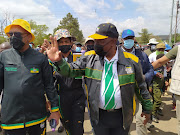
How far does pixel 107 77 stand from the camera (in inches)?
75.0

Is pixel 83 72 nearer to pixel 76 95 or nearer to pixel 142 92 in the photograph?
pixel 76 95

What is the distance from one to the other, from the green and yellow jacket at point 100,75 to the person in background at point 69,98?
25.4 inches

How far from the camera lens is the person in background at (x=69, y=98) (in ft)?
8.62

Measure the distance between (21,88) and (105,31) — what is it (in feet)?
4.23

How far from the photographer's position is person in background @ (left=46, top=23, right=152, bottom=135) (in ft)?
6.09

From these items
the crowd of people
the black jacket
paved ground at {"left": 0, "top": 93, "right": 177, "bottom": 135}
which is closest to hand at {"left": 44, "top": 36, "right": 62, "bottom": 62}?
the crowd of people

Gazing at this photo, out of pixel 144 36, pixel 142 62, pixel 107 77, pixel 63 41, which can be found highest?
pixel 144 36

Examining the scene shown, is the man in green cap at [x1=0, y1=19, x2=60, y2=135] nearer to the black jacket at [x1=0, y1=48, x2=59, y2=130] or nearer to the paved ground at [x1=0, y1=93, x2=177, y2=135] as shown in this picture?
the black jacket at [x1=0, y1=48, x2=59, y2=130]

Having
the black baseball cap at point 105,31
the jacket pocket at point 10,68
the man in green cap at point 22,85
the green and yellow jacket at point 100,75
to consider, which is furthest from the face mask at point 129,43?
the jacket pocket at point 10,68

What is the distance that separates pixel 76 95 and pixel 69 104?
210mm

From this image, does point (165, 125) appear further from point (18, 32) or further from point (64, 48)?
point (18, 32)

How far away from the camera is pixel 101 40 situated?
1.90 m

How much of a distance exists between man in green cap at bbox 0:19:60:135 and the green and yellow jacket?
1.35 feet

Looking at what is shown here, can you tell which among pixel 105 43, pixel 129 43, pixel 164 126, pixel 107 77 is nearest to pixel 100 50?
pixel 105 43
